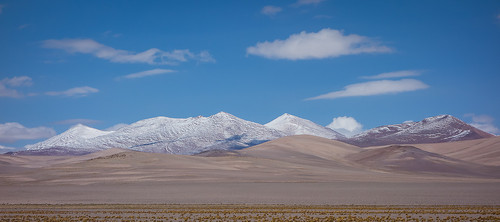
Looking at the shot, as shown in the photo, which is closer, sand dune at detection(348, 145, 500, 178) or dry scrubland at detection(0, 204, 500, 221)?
dry scrubland at detection(0, 204, 500, 221)

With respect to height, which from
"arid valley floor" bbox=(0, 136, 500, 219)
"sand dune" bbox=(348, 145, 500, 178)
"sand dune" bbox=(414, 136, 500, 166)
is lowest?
"arid valley floor" bbox=(0, 136, 500, 219)

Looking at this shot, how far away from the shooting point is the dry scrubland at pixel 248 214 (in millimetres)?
30156

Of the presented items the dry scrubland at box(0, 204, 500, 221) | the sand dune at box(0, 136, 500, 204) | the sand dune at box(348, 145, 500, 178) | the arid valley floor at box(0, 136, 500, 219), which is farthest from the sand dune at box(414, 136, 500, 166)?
the dry scrubland at box(0, 204, 500, 221)

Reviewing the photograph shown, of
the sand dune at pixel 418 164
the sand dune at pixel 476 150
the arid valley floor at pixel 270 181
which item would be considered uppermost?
the sand dune at pixel 476 150

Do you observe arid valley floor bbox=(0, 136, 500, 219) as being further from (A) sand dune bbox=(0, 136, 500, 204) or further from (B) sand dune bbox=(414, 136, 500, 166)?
(B) sand dune bbox=(414, 136, 500, 166)

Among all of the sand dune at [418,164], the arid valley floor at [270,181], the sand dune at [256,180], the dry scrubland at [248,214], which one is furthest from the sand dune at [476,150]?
the dry scrubland at [248,214]

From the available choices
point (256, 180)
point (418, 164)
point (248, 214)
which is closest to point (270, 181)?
point (256, 180)

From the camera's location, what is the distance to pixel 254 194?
50875mm

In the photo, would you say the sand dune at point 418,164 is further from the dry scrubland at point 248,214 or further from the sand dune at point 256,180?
the dry scrubland at point 248,214

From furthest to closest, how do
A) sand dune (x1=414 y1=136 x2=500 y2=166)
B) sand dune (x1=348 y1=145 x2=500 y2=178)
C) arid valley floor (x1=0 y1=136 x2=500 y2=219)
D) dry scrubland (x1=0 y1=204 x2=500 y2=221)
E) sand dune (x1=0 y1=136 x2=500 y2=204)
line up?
sand dune (x1=414 y1=136 x2=500 y2=166)
sand dune (x1=348 y1=145 x2=500 y2=178)
sand dune (x1=0 y1=136 x2=500 y2=204)
arid valley floor (x1=0 y1=136 x2=500 y2=219)
dry scrubland (x1=0 y1=204 x2=500 y2=221)

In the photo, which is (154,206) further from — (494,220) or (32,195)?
(494,220)

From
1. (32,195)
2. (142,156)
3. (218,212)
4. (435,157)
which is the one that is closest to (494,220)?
(218,212)

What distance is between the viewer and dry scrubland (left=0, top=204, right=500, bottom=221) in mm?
30156

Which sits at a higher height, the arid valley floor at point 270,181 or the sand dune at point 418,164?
the sand dune at point 418,164
